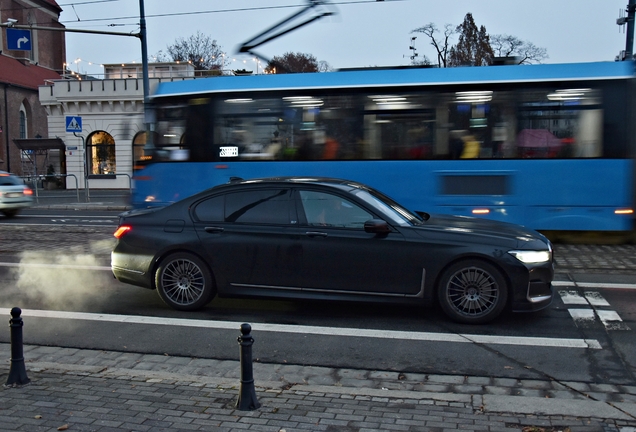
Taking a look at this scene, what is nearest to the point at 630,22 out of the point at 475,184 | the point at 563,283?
the point at 475,184

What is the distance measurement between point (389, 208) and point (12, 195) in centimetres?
1703

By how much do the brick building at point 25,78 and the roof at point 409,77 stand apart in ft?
105

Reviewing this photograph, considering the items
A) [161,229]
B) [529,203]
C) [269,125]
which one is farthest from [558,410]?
[269,125]

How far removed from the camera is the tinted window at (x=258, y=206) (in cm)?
705

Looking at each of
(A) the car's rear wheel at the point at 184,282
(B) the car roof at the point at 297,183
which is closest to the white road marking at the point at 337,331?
(A) the car's rear wheel at the point at 184,282

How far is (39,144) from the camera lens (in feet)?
121

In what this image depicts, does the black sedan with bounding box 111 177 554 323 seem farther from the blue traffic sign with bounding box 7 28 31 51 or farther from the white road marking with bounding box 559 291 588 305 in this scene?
the blue traffic sign with bounding box 7 28 31 51

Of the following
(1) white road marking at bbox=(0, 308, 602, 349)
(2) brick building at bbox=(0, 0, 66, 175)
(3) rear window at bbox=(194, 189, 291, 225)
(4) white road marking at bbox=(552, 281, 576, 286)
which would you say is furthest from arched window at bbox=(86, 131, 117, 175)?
(4) white road marking at bbox=(552, 281, 576, 286)

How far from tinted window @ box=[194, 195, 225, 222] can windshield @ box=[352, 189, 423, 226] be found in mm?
1525

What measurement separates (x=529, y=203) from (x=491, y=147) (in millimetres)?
1234

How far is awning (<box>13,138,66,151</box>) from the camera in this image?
36.3 m

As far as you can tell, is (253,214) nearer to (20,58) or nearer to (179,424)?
(179,424)

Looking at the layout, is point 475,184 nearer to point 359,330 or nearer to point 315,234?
point 315,234

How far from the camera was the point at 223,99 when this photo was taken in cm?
1269
